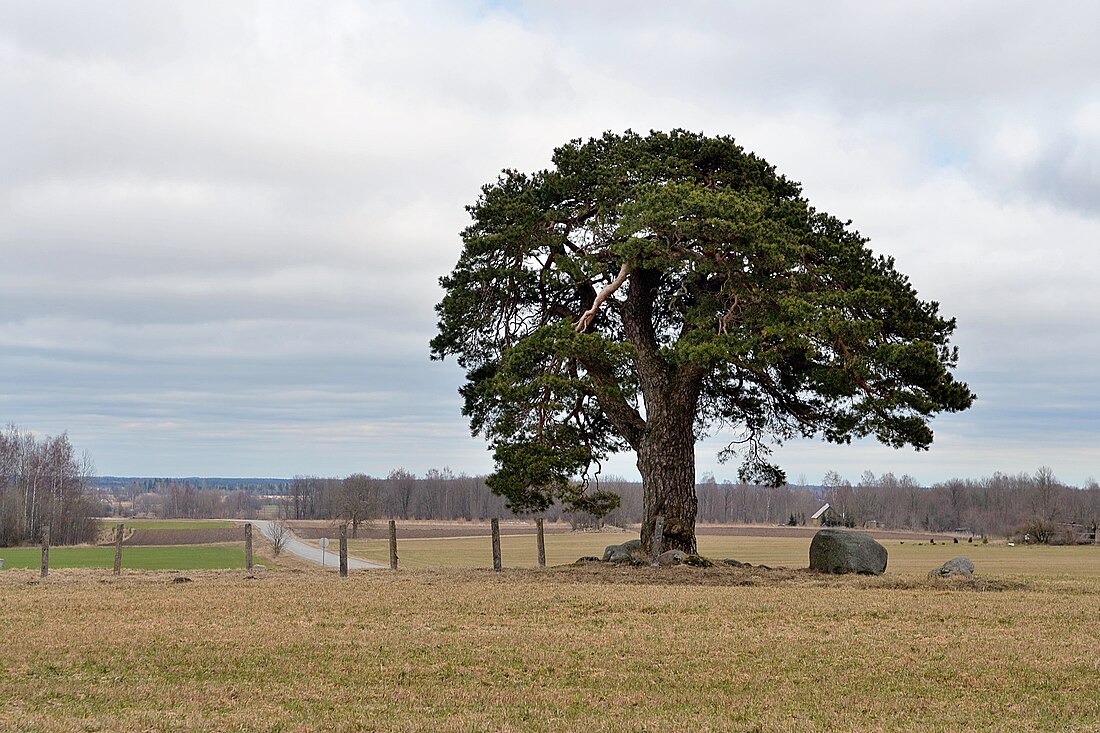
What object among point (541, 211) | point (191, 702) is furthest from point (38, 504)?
point (191, 702)

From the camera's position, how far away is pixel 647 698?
10.6 metres

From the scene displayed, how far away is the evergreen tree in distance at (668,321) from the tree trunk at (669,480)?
0.19 ft

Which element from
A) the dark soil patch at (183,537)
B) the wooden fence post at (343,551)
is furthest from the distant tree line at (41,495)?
the wooden fence post at (343,551)

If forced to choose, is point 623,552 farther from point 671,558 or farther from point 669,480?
point 669,480

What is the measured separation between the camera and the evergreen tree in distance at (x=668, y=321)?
83.3 ft

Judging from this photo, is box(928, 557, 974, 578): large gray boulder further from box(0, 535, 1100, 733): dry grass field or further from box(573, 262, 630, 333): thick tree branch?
box(573, 262, 630, 333): thick tree branch

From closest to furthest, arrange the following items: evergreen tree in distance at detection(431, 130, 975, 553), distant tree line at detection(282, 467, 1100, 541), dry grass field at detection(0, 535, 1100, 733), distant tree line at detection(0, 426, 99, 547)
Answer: dry grass field at detection(0, 535, 1100, 733), evergreen tree in distance at detection(431, 130, 975, 553), distant tree line at detection(0, 426, 99, 547), distant tree line at detection(282, 467, 1100, 541)

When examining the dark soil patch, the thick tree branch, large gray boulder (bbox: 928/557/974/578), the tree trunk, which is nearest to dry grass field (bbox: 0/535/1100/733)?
large gray boulder (bbox: 928/557/974/578)

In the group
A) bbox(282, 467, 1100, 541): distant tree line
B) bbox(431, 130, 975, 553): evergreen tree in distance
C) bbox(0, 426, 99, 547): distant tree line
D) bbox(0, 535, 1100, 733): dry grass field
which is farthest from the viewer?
bbox(282, 467, 1100, 541): distant tree line

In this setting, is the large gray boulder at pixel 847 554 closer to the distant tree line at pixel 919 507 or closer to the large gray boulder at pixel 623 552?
the large gray boulder at pixel 623 552

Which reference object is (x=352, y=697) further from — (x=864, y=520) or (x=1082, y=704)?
(x=864, y=520)

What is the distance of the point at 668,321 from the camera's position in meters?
31.5

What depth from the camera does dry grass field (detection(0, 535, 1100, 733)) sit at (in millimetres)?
9781

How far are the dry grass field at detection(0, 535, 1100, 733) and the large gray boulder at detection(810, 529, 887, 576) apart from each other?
5.04 metres
